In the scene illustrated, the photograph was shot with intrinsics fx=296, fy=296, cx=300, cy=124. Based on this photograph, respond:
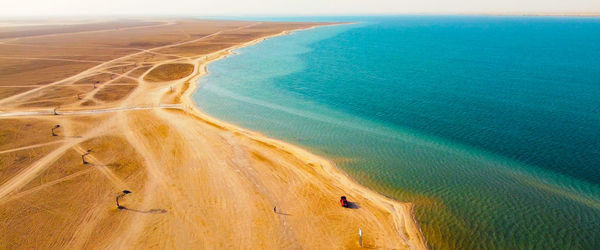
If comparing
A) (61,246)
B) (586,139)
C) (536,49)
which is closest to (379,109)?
(586,139)

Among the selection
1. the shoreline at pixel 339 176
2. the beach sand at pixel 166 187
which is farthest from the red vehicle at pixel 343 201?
the shoreline at pixel 339 176

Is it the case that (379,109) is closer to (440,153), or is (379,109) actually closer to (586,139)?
(440,153)

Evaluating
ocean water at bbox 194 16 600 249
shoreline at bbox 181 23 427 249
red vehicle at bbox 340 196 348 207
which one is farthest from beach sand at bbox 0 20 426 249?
ocean water at bbox 194 16 600 249

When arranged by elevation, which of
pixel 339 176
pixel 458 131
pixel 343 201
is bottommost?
pixel 339 176

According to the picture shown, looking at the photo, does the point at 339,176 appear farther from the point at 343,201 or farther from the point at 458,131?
the point at 458,131

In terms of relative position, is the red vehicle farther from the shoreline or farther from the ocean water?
the ocean water

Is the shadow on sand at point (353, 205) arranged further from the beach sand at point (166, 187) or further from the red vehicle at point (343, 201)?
the red vehicle at point (343, 201)

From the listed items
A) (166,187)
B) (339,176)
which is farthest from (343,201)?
(166,187)
